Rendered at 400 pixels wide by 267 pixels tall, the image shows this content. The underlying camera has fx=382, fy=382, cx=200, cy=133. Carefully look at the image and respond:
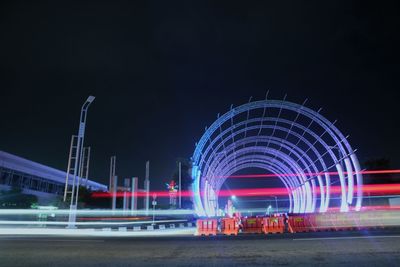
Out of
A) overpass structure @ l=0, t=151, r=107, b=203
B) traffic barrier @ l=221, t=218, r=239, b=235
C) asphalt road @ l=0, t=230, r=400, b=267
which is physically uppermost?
overpass structure @ l=0, t=151, r=107, b=203

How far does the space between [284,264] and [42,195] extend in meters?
57.9

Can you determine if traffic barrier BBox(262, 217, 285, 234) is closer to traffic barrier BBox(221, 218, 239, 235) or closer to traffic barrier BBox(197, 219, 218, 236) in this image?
traffic barrier BBox(221, 218, 239, 235)

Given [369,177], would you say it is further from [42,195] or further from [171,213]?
[42,195]

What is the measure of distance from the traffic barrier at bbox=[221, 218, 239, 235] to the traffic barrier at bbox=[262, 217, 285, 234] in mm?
1929

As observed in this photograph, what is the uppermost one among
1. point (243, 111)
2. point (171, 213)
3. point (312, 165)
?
point (243, 111)

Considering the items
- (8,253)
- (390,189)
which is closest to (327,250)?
(8,253)

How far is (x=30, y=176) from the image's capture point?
185 ft

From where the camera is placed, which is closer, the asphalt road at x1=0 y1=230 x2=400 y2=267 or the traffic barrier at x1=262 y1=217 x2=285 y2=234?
the asphalt road at x1=0 y1=230 x2=400 y2=267

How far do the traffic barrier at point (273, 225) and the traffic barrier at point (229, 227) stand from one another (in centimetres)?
193

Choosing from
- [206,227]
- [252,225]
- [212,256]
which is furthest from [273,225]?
[212,256]

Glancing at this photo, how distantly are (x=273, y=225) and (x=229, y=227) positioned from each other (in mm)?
2903

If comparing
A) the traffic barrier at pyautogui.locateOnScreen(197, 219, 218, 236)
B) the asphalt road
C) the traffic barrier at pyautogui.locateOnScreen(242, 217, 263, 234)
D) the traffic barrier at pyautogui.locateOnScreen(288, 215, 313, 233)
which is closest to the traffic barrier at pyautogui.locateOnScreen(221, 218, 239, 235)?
the traffic barrier at pyautogui.locateOnScreen(197, 219, 218, 236)

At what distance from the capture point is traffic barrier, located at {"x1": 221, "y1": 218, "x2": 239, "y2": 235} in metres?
23.2

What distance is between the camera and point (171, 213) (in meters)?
47.3
